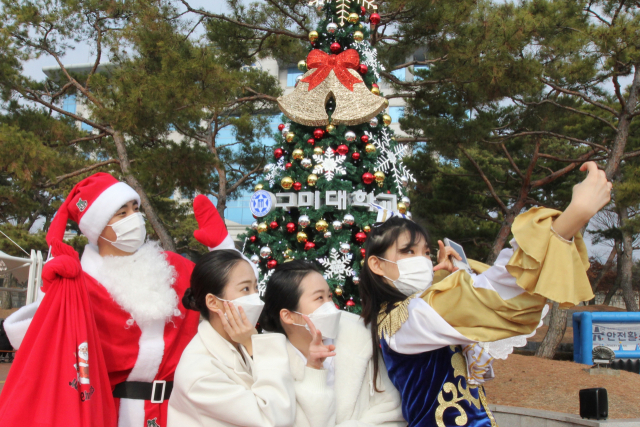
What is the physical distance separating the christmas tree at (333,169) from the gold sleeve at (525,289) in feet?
11.5

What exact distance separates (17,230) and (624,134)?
17048 mm

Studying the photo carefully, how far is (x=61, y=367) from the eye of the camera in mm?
2055

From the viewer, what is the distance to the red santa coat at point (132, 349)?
2396mm

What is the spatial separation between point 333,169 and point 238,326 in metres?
3.52

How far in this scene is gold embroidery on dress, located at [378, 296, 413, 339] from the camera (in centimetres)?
192

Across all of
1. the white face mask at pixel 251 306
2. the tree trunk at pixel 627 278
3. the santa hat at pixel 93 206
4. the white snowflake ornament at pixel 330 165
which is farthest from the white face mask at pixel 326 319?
the tree trunk at pixel 627 278

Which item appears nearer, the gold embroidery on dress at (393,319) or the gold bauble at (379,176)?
the gold embroidery on dress at (393,319)

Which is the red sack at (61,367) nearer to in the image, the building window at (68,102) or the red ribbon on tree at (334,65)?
the red ribbon on tree at (334,65)

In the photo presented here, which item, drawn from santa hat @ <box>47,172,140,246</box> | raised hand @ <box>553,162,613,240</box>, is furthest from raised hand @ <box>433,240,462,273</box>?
santa hat @ <box>47,172,140,246</box>

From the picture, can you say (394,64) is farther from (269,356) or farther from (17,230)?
(17,230)

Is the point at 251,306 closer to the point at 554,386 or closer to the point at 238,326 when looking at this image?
the point at 238,326

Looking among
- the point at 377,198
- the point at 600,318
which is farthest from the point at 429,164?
the point at 377,198

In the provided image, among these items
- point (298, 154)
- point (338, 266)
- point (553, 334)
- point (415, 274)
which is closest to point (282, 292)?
point (415, 274)

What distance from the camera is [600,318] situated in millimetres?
9492
